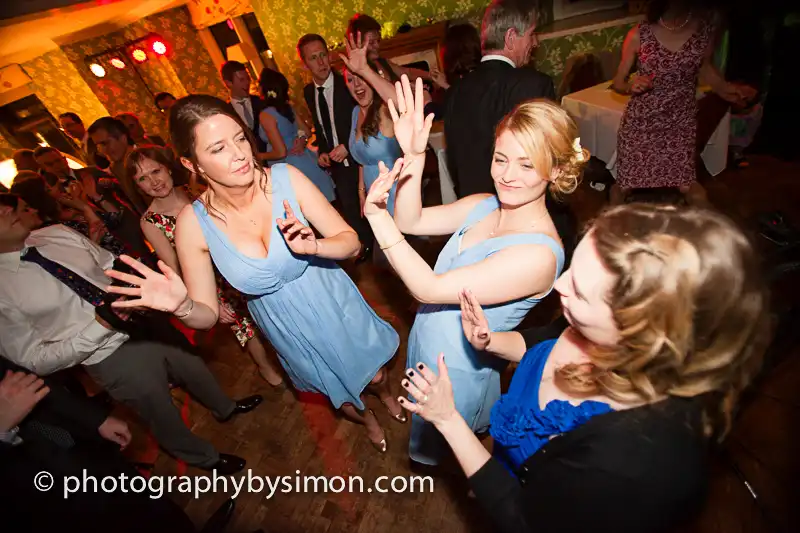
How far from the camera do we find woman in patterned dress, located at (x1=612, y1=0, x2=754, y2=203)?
2.52 m

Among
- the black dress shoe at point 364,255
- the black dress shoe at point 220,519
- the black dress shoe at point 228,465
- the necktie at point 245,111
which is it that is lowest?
the black dress shoe at point 220,519

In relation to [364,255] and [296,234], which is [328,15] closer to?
[364,255]

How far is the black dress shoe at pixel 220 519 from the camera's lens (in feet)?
7.34

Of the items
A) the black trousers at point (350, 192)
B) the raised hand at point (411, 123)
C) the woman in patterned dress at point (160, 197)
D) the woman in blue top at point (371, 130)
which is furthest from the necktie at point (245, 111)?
the raised hand at point (411, 123)

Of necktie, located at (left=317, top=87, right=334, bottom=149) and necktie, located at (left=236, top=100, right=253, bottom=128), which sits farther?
necktie, located at (left=236, top=100, right=253, bottom=128)

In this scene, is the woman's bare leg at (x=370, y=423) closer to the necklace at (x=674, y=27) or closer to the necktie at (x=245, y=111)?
the necklace at (x=674, y=27)

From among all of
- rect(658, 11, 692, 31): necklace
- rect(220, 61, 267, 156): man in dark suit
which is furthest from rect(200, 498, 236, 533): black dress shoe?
rect(658, 11, 692, 31): necklace

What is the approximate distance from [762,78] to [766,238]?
340 centimetres

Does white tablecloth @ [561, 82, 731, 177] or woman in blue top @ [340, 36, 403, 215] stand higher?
woman in blue top @ [340, 36, 403, 215]

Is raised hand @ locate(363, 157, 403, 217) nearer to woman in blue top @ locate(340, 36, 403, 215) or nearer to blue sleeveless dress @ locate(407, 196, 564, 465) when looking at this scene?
blue sleeveless dress @ locate(407, 196, 564, 465)

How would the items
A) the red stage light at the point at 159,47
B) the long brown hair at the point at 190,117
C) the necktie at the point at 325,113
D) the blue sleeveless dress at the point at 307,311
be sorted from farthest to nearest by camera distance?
the red stage light at the point at 159,47 < the necktie at the point at 325,113 < the blue sleeveless dress at the point at 307,311 < the long brown hair at the point at 190,117

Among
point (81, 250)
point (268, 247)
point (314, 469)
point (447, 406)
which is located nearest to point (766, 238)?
point (447, 406)

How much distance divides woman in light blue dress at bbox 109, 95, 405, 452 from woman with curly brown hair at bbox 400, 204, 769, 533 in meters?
1.07

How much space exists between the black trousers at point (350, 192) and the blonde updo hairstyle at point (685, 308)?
9.73ft
